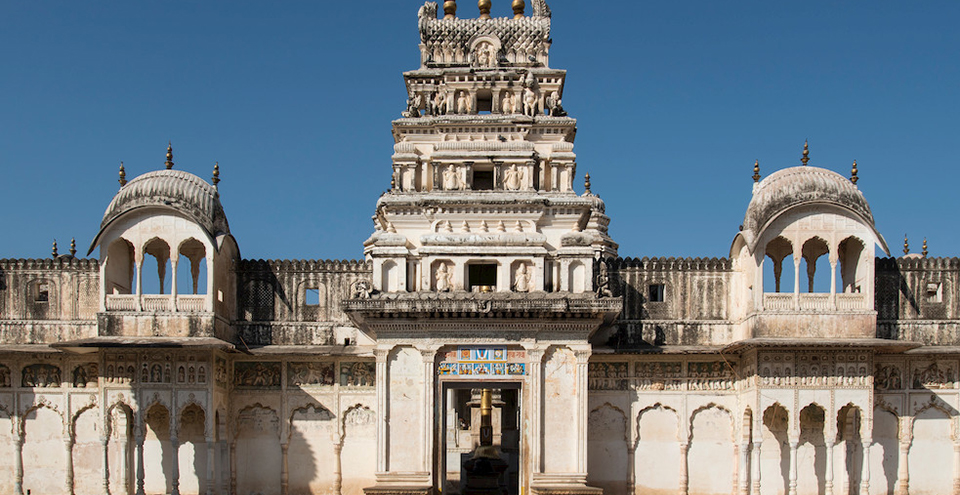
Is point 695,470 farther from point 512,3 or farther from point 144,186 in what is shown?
point 144,186

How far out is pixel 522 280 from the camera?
926 inches

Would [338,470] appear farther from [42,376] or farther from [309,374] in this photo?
[42,376]

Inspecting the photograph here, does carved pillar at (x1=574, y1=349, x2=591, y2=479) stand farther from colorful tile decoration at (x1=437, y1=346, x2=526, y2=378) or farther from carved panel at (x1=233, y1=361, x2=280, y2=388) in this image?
carved panel at (x1=233, y1=361, x2=280, y2=388)

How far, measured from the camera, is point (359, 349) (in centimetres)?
2573

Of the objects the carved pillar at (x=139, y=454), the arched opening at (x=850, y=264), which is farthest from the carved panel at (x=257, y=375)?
the arched opening at (x=850, y=264)

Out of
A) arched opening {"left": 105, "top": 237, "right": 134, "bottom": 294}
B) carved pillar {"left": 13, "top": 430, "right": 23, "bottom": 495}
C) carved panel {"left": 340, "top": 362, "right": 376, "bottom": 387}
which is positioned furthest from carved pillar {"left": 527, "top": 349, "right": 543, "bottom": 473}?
carved pillar {"left": 13, "top": 430, "right": 23, "bottom": 495}

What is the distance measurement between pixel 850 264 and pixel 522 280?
29.4 feet

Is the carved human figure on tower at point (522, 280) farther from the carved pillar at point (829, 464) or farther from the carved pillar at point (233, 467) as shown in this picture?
the carved pillar at point (233, 467)

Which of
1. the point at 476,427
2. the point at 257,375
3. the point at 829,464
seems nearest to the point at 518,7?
the point at 257,375

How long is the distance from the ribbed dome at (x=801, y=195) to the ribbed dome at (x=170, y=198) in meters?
13.3

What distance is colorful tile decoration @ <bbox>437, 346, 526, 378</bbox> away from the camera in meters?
23.2

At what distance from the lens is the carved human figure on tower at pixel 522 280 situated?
23.5 metres

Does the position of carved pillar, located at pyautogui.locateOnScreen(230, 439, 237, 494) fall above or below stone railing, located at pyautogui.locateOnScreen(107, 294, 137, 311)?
below

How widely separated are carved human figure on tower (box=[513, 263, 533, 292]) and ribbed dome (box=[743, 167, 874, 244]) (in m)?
5.69
